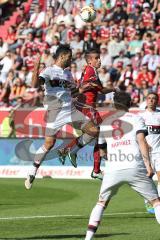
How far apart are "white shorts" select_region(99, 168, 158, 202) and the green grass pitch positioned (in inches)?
52.9

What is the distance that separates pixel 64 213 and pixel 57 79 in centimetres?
280

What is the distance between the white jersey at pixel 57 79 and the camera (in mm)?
15906

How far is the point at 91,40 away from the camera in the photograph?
31.4 metres

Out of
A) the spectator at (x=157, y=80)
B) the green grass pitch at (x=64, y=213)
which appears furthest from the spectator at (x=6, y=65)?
the green grass pitch at (x=64, y=213)

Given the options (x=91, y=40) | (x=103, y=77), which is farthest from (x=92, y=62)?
(x=91, y=40)

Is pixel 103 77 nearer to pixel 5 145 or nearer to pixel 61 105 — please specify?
pixel 5 145

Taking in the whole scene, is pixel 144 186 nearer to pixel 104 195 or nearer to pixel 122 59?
pixel 104 195

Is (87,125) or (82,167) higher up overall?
(87,125)

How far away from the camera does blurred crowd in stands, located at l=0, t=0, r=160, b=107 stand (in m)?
28.5

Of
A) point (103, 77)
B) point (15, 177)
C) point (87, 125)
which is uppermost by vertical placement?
point (87, 125)

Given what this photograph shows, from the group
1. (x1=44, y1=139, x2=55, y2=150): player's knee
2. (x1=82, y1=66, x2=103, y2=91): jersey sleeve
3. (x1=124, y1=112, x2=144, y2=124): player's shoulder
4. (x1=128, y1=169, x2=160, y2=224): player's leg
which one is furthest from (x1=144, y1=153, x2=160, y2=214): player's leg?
(x1=124, y1=112, x2=144, y2=124): player's shoulder

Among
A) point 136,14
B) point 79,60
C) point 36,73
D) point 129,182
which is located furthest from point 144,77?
point 129,182

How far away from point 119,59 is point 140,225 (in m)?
15.2

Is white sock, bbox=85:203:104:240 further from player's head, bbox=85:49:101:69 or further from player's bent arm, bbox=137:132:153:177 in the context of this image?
player's head, bbox=85:49:101:69
